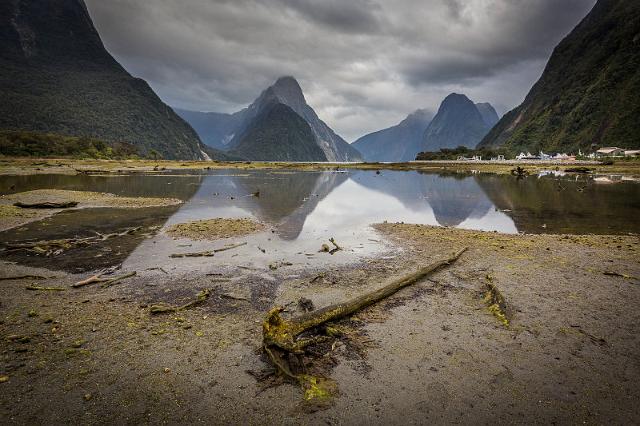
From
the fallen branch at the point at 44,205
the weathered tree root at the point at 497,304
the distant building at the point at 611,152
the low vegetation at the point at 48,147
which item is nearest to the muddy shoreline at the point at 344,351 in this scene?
the weathered tree root at the point at 497,304

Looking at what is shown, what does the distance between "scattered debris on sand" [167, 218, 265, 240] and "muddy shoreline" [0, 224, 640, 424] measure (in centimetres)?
774

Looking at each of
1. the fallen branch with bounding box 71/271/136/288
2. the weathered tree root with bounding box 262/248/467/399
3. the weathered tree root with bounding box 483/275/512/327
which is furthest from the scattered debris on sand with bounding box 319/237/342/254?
the fallen branch with bounding box 71/271/136/288

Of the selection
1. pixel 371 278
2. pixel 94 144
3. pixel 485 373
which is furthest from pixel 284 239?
pixel 94 144

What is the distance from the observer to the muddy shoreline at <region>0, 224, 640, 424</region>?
6.57 meters

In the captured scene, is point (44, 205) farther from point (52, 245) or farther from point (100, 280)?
point (100, 280)

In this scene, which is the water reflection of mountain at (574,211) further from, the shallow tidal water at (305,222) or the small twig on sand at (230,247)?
the small twig on sand at (230,247)

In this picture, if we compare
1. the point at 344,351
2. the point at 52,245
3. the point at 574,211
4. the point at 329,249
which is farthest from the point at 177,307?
the point at 574,211

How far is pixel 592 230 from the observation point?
79.2ft

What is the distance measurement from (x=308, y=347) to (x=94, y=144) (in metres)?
176

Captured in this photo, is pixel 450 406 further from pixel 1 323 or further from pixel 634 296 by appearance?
pixel 1 323

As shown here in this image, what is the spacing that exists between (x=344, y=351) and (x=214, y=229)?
1747cm

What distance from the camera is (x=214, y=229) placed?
2397cm

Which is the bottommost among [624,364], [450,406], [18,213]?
[18,213]

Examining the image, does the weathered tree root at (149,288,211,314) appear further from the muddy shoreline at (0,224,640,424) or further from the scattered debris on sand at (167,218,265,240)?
the scattered debris on sand at (167,218,265,240)
